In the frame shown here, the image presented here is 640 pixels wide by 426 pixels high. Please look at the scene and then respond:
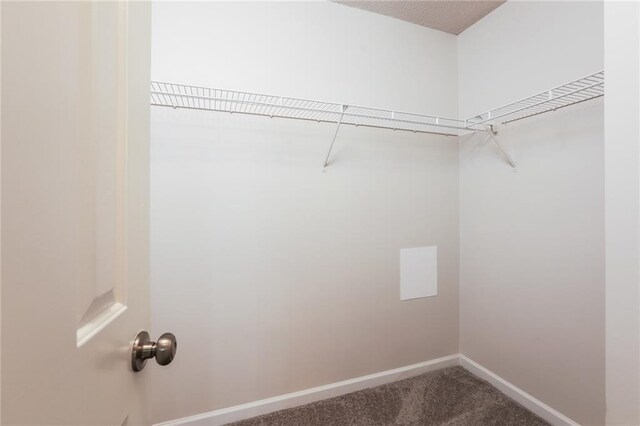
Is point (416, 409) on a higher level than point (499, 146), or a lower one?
lower

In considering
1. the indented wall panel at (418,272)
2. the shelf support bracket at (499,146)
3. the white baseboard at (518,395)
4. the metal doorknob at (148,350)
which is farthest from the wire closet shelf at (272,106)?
the white baseboard at (518,395)

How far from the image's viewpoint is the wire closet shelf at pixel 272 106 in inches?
53.1

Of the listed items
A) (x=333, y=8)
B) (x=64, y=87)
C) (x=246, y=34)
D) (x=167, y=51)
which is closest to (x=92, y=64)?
(x=64, y=87)

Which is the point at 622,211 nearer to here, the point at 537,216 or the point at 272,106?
the point at 537,216

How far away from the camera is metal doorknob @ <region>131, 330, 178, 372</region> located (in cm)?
51

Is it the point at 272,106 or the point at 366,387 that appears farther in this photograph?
the point at 366,387

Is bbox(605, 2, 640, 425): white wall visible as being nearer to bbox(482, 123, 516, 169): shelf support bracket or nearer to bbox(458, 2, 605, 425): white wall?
bbox(458, 2, 605, 425): white wall

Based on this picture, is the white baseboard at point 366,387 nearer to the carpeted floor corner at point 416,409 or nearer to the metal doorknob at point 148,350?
the carpeted floor corner at point 416,409

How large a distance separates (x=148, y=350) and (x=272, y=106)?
3.98 feet

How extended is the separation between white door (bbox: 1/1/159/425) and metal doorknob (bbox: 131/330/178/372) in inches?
0.7

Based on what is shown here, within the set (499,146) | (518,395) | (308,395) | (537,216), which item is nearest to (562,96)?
(499,146)

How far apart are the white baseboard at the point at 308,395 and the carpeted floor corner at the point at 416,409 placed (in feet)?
0.10

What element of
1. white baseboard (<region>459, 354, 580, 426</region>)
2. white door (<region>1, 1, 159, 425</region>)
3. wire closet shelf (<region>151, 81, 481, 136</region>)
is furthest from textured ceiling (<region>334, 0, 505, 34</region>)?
white baseboard (<region>459, 354, 580, 426</region>)

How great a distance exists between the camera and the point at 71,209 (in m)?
0.33
